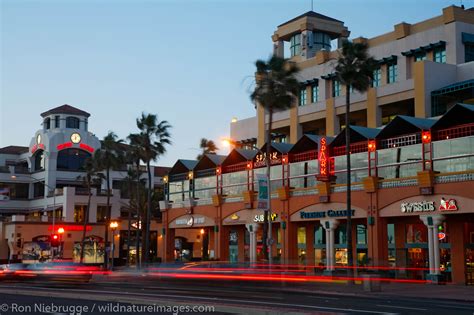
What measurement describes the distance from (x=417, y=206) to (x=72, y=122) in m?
59.1

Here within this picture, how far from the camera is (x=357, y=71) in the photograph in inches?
1722

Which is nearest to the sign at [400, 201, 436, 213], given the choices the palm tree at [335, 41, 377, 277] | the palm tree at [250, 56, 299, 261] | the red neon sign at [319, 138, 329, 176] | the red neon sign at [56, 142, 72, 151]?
the palm tree at [335, 41, 377, 277]

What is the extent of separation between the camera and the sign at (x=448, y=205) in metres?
40.8

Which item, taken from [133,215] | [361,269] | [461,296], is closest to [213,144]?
[133,215]

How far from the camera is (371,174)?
47.0m

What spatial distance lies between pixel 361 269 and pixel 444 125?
1211 centimetres

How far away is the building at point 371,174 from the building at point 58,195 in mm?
20329

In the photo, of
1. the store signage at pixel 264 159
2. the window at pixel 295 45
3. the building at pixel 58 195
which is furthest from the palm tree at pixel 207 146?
the store signage at pixel 264 159

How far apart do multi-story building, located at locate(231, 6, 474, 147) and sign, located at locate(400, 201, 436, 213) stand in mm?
11751

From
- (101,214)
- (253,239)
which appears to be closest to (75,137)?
(101,214)

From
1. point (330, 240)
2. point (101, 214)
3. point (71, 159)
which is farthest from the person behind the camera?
point (71, 159)

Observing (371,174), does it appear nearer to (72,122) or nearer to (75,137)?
(75,137)

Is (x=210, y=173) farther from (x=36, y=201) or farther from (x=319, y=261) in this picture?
(x=36, y=201)

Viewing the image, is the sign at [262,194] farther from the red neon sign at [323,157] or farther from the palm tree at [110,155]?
the palm tree at [110,155]
